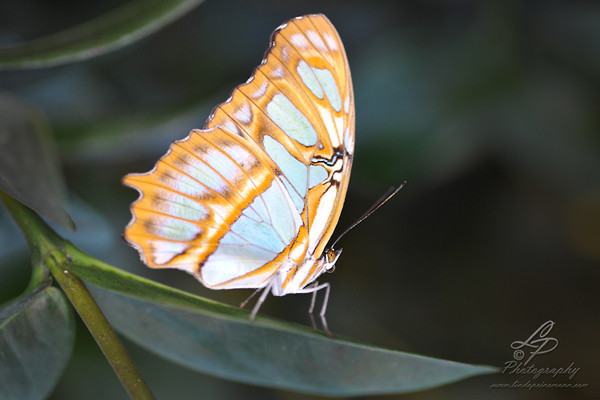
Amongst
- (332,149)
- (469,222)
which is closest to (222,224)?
(332,149)

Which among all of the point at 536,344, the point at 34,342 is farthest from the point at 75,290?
the point at 536,344

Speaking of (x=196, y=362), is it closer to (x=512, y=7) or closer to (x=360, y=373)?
(x=360, y=373)

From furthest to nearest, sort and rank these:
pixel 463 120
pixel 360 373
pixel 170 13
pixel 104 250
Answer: pixel 463 120 < pixel 104 250 < pixel 170 13 < pixel 360 373

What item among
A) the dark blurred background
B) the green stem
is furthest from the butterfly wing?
the dark blurred background

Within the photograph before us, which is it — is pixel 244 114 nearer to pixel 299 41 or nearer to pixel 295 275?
pixel 299 41

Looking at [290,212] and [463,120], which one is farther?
[463,120]

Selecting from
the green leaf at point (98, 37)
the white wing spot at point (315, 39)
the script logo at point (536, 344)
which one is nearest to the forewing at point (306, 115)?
the white wing spot at point (315, 39)

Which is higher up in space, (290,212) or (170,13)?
(170,13)

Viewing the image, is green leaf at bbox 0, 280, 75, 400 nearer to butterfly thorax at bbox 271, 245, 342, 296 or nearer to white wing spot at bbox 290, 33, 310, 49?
butterfly thorax at bbox 271, 245, 342, 296
